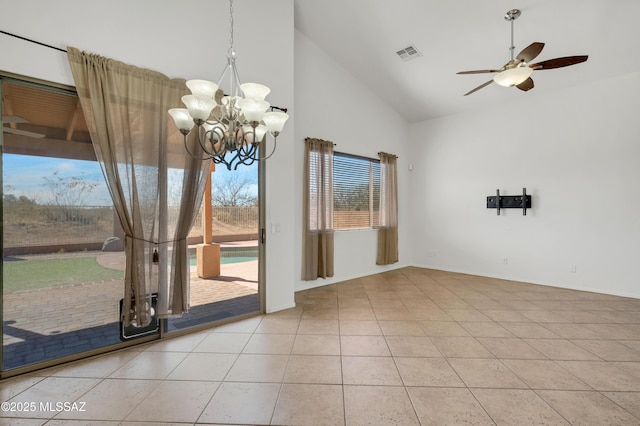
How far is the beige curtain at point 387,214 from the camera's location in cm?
610

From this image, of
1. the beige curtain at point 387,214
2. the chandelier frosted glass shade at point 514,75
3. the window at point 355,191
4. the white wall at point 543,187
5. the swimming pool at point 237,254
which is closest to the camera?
the chandelier frosted glass shade at point 514,75

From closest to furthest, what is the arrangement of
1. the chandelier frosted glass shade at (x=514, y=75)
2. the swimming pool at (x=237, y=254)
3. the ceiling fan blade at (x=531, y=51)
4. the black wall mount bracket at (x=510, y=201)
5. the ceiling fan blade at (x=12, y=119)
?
the ceiling fan blade at (x=12, y=119)
the ceiling fan blade at (x=531, y=51)
the chandelier frosted glass shade at (x=514, y=75)
the swimming pool at (x=237, y=254)
the black wall mount bracket at (x=510, y=201)

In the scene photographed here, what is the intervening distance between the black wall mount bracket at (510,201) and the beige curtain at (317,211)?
3214mm

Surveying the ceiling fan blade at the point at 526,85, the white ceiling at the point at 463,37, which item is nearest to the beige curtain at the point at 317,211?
the white ceiling at the point at 463,37

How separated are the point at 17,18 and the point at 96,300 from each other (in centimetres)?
240

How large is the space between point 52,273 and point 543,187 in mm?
6867

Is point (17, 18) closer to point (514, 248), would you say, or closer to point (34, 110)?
point (34, 110)

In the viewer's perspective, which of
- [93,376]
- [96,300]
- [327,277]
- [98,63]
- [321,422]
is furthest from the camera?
[327,277]

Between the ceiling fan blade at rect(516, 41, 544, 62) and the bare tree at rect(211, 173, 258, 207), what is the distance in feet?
10.7

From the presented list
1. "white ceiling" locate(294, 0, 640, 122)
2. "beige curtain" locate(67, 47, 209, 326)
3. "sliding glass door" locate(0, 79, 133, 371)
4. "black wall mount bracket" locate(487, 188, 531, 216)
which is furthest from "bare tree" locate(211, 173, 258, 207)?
"black wall mount bracket" locate(487, 188, 531, 216)

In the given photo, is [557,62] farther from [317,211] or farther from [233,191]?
[233,191]

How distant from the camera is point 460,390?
2129mm

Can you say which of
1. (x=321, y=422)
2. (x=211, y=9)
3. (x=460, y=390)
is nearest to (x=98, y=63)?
(x=211, y=9)

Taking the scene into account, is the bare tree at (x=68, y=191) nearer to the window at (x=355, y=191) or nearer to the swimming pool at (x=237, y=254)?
the swimming pool at (x=237, y=254)
